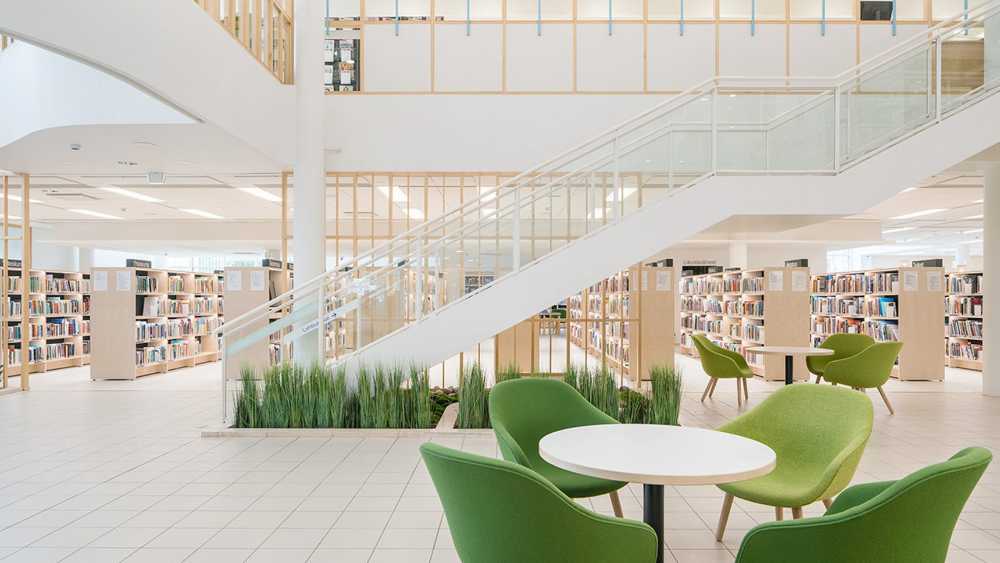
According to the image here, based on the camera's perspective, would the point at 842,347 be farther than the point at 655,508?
Yes

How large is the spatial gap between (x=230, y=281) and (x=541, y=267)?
5.70m

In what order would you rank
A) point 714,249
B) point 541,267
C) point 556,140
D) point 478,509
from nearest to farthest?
point 478,509
point 541,267
point 556,140
point 714,249

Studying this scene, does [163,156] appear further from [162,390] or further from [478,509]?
[478,509]

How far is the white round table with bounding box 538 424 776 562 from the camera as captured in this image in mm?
2439

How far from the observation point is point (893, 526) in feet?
6.57

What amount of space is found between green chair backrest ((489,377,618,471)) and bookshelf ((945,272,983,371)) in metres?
10.3

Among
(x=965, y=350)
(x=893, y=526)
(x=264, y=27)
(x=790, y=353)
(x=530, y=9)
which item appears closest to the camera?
(x=893, y=526)

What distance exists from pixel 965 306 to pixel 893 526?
11676 mm

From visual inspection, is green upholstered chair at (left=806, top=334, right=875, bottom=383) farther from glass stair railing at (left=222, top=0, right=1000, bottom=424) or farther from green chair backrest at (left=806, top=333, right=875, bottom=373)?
glass stair railing at (left=222, top=0, right=1000, bottom=424)

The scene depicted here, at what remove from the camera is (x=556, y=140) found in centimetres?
846

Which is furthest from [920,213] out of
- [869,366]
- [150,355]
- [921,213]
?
[150,355]

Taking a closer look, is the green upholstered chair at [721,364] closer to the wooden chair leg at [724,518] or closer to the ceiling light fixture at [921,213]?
the wooden chair leg at [724,518]

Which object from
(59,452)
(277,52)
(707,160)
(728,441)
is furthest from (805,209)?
(59,452)

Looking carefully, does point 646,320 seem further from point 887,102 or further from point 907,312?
point 887,102
